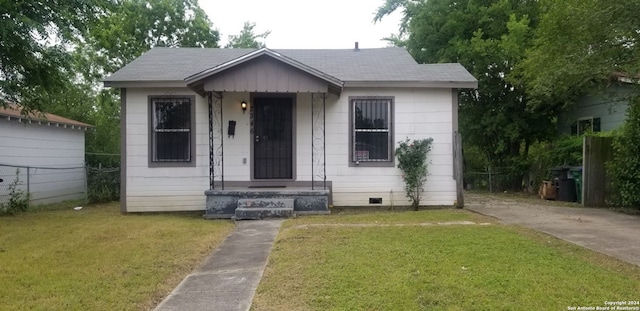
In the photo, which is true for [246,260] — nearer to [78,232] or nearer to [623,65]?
[78,232]

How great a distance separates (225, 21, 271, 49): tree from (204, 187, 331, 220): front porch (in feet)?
72.3

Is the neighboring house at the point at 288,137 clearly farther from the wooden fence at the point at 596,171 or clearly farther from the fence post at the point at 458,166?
the wooden fence at the point at 596,171

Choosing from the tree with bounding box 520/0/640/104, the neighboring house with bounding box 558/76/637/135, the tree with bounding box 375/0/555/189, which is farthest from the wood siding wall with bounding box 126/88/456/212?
the neighboring house with bounding box 558/76/637/135

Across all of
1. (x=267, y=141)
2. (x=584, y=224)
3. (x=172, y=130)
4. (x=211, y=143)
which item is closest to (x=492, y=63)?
(x=584, y=224)

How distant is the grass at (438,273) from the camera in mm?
3520

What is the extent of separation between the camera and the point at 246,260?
16.9ft

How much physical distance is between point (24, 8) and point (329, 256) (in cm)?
799

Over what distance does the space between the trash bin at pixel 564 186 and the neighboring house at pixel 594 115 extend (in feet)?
8.35

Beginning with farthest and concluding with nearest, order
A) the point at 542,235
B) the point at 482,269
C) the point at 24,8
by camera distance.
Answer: the point at 24,8 → the point at 542,235 → the point at 482,269

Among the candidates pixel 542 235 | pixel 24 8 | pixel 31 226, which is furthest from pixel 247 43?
pixel 542 235

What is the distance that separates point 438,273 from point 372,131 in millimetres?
5881

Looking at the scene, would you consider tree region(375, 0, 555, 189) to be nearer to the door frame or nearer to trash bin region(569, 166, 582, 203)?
trash bin region(569, 166, 582, 203)

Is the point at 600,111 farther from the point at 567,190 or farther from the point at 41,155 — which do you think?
the point at 41,155

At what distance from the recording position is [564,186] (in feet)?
38.6
